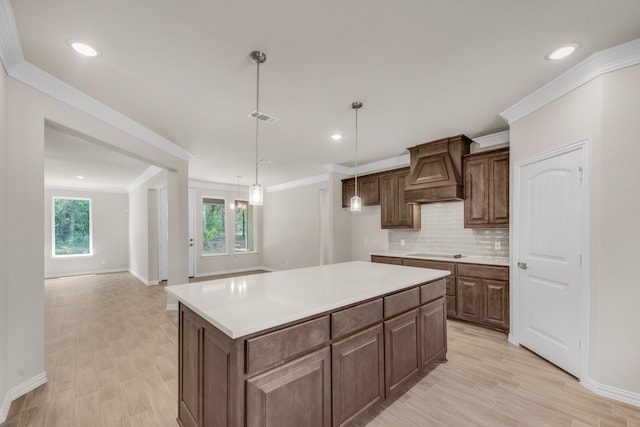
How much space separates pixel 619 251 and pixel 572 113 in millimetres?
1254

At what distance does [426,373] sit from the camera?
2520 mm

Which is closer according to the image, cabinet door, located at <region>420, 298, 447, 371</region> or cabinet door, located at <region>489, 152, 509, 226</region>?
cabinet door, located at <region>420, 298, 447, 371</region>

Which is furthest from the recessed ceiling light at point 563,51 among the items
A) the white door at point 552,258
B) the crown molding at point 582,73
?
the white door at point 552,258

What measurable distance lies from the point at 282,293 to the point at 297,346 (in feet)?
1.45

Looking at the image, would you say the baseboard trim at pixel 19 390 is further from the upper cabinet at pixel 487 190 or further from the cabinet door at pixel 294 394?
the upper cabinet at pixel 487 190

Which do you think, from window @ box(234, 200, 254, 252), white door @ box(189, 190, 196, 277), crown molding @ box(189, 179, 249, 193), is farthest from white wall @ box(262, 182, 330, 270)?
white door @ box(189, 190, 196, 277)

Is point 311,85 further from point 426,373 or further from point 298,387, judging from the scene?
point 426,373

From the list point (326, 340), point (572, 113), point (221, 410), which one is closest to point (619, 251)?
point (572, 113)

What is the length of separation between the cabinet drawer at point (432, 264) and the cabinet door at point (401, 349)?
1754 mm

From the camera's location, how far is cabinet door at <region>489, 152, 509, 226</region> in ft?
11.4

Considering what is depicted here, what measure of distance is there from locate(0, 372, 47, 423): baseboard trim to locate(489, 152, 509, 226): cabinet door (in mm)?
5038

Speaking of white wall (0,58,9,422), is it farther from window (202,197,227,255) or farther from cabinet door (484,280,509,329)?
window (202,197,227,255)

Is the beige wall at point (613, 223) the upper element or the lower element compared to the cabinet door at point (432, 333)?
upper

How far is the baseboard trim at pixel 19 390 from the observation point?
1943mm
